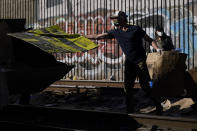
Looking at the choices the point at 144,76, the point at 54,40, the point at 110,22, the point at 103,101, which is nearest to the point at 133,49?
the point at 144,76

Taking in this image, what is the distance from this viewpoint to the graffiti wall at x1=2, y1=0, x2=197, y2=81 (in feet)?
33.1

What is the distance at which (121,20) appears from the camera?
5.56 meters

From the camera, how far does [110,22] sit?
494 inches

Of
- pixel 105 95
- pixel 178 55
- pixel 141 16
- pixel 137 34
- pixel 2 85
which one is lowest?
pixel 105 95

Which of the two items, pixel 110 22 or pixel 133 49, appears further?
pixel 110 22

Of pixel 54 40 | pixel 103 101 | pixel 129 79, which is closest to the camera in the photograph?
pixel 54 40

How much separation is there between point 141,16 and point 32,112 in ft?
22.8

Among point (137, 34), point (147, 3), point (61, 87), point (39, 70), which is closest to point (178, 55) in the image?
point (137, 34)

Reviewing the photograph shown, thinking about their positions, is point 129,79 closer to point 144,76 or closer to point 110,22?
point 144,76

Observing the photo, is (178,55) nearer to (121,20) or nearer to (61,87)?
(121,20)

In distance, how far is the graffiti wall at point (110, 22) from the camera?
10.1 meters

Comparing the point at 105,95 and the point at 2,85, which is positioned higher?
the point at 2,85

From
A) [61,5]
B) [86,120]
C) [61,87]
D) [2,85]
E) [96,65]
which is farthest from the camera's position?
[61,5]

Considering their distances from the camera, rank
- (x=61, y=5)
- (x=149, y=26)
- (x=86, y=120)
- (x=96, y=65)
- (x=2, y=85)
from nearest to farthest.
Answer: (x=2, y=85)
(x=86, y=120)
(x=149, y=26)
(x=96, y=65)
(x=61, y=5)
